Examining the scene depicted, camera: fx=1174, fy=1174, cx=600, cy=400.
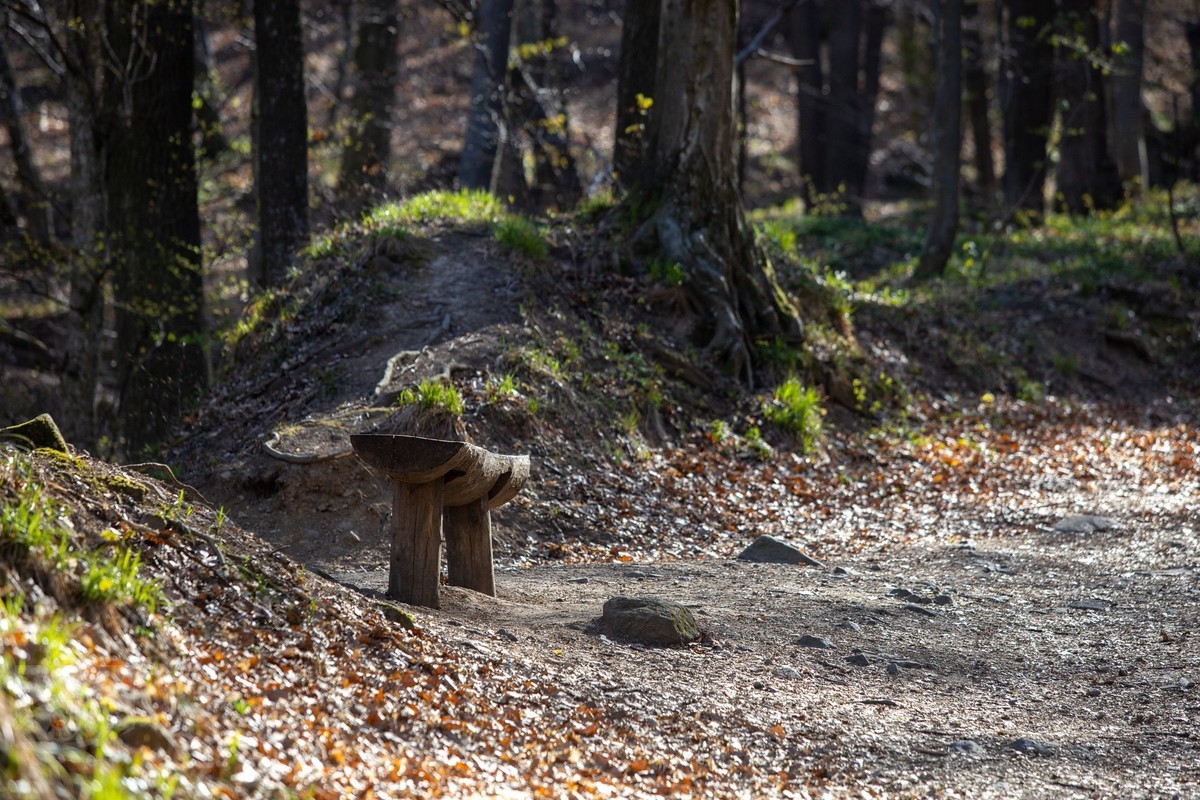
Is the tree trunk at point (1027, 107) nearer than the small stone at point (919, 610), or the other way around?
the small stone at point (919, 610)

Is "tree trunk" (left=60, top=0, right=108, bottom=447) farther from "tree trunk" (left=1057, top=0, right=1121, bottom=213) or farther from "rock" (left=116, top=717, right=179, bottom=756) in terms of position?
"tree trunk" (left=1057, top=0, right=1121, bottom=213)

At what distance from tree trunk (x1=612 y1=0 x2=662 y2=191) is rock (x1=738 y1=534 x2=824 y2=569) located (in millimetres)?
6316

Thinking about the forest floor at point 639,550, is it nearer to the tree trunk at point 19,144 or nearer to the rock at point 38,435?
the rock at point 38,435

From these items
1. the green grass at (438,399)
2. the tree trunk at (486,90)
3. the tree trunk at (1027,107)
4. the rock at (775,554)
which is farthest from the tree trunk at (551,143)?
the tree trunk at (1027,107)

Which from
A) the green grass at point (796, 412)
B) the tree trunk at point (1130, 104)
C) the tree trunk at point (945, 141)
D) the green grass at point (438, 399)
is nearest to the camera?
the green grass at point (438, 399)

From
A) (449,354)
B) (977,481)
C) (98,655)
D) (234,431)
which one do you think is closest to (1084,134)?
(977,481)

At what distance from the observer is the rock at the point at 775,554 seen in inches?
312

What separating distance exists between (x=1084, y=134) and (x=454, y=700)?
64.4 feet

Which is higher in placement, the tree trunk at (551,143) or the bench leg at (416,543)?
the tree trunk at (551,143)

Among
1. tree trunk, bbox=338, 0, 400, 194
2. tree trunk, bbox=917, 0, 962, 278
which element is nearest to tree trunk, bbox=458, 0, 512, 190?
tree trunk, bbox=338, 0, 400, 194

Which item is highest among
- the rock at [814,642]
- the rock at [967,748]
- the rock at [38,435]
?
the rock at [38,435]

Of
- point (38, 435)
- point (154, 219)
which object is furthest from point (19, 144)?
point (38, 435)

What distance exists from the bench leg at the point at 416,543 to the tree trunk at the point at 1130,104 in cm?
2006

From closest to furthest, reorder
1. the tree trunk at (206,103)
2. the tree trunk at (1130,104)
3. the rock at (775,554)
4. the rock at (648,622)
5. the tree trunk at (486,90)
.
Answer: the rock at (648,622) < the rock at (775,554) < the tree trunk at (206,103) < the tree trunk at (486,90) < the tree trunk at (1130,104)
